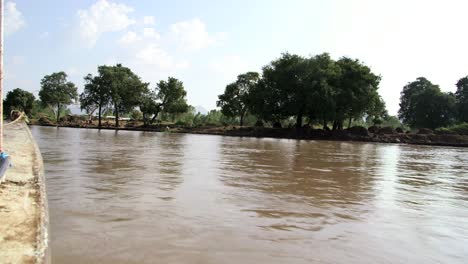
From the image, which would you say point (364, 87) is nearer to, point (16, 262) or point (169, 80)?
point (169, 80)

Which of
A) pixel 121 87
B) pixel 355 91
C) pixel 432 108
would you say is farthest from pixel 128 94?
pixel 432 108

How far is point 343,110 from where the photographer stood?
136 ft

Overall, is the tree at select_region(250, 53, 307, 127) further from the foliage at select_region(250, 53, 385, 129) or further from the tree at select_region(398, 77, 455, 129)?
the tree at select_region(398, 77, 455, 129)

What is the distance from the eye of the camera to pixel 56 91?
63.1m

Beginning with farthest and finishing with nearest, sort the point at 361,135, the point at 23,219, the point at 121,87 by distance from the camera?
the point at 121,87 → the point at 361,135 → the point at 23,219

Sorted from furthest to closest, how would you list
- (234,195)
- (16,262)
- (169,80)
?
(169,80) < (234,195) < (16,262)

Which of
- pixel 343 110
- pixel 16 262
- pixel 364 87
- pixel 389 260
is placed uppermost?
pixel 364 87

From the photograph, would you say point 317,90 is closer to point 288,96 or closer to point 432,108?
point 288,96

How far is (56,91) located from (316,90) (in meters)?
46.7

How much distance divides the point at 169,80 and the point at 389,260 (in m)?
54.2

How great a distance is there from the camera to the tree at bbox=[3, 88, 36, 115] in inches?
2434

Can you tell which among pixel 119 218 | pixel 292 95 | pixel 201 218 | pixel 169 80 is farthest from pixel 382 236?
pixel 169 80

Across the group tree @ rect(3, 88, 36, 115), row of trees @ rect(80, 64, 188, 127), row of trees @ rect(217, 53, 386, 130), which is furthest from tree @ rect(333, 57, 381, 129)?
tree @ rect(3, 88, 36, 115)

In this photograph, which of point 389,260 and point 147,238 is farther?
point 147,238
